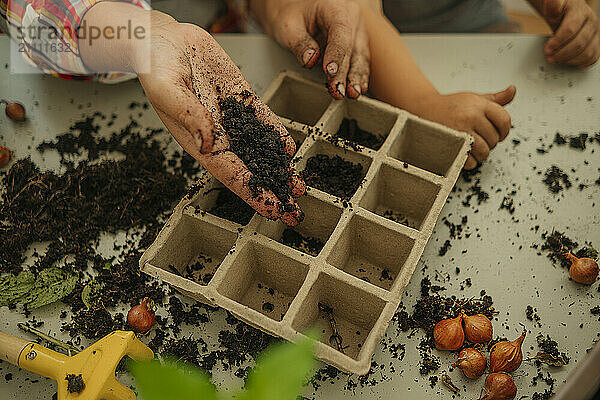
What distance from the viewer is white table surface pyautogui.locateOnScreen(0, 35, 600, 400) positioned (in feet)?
3.22

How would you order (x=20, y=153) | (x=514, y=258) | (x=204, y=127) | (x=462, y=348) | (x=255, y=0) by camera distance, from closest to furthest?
(x=204, y=127) → (x=462, y=348) → (x=514, y=258) → (x=20, y=153) → (x=255, y=0)

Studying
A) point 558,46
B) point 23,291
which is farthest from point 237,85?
point 558,46

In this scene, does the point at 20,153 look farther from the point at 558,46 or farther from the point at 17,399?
the point at 558,46

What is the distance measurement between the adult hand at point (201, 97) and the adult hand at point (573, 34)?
2.61 feet

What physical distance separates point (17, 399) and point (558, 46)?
145 centimetres

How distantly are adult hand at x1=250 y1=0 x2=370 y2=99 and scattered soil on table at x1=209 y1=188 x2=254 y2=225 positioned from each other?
0.32 meters

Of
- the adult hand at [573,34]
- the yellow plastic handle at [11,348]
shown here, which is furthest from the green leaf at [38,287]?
the adult hand at [573,34]

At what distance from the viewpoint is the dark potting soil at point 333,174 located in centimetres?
108

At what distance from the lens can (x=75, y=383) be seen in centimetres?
85

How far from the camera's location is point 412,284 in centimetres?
108

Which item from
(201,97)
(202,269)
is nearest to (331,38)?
(201,97)

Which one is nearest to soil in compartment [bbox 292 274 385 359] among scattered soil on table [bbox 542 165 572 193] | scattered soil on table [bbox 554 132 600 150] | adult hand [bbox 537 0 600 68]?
scattered soil on table [bbox 542 165 572 193]

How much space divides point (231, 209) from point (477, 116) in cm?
58

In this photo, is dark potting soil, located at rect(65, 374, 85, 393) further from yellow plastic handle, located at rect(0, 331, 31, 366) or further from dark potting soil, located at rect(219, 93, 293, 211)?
dark potting soil, located at rect(219, 93, 293, 211)
